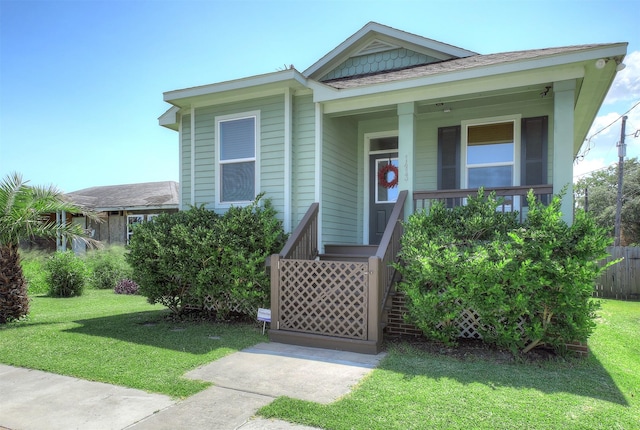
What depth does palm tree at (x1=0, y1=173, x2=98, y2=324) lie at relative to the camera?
6668 millimetres

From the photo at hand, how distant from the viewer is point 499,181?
7.17 meters

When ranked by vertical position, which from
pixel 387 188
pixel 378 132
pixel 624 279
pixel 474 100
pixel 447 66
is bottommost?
pixel 624 279

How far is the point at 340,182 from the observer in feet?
25.3

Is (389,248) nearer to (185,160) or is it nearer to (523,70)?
(523,70)

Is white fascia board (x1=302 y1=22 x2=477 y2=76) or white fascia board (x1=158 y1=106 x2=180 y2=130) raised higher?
white fascia board (x1=302 y1=22 x2=477 y2=76)

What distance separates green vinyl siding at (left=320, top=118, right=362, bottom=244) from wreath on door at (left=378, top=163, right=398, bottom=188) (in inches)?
19.6

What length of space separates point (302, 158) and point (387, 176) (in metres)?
1.90

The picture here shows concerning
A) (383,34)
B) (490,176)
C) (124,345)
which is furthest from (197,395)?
(383,34)

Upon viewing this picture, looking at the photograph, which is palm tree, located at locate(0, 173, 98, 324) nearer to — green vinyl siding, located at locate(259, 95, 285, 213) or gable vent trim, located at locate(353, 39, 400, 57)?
green vinyl siding, located at locate(259, 95, 285, 213)

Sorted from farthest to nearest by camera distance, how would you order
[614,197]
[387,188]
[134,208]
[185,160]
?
[614,197], [134,208], [185,160], [387,188]

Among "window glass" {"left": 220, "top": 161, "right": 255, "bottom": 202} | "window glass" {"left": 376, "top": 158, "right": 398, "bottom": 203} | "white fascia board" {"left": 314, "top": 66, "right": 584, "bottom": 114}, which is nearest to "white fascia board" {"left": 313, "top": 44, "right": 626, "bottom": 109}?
"white fascia board" {"left": 314, "top": 66, "right": 584, "bottom": 114}

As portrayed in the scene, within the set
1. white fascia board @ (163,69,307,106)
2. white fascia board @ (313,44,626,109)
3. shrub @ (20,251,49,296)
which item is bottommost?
shrub @ (20,251,49,296)

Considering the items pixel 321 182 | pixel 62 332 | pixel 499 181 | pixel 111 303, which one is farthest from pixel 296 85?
pixel 111 303

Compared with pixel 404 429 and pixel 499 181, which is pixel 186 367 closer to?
pixel 404 429
